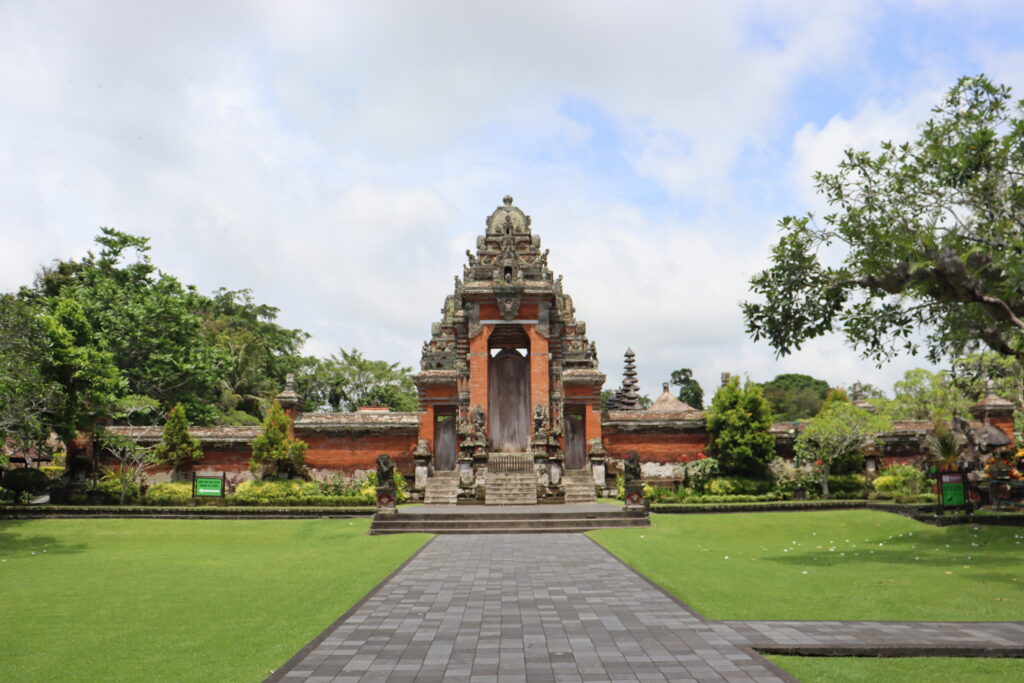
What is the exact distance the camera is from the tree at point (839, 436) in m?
22.9

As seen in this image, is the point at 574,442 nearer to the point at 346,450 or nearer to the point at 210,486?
the point at 346,450

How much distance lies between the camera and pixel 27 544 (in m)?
15.1

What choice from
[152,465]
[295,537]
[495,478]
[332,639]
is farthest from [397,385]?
[332,639]

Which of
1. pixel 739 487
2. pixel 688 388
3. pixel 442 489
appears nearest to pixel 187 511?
pixel 442 489

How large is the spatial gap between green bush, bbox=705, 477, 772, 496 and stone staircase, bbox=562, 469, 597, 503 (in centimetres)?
442

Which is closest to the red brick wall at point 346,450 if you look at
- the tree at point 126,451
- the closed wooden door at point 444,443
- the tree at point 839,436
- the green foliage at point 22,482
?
the closed wooden door at point 444,443

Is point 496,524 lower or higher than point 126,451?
lower

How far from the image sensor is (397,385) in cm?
5569

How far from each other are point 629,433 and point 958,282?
1603 cm

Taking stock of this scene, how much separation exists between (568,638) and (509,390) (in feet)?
64.1

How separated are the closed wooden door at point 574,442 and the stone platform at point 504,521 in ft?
27.0

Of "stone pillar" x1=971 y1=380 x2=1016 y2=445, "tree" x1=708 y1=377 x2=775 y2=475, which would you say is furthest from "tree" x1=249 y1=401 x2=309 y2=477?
"stone pillar" x1=971 y1=380 x2=1016 y2=445

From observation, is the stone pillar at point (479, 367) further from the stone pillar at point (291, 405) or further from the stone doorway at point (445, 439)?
the stone pillar at point (291, 405)

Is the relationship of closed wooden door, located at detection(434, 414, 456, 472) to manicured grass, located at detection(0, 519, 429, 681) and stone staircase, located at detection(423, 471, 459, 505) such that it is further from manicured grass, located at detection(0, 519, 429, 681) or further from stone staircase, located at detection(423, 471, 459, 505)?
manicured grass, located at detection(0, 519, 429, 681)
